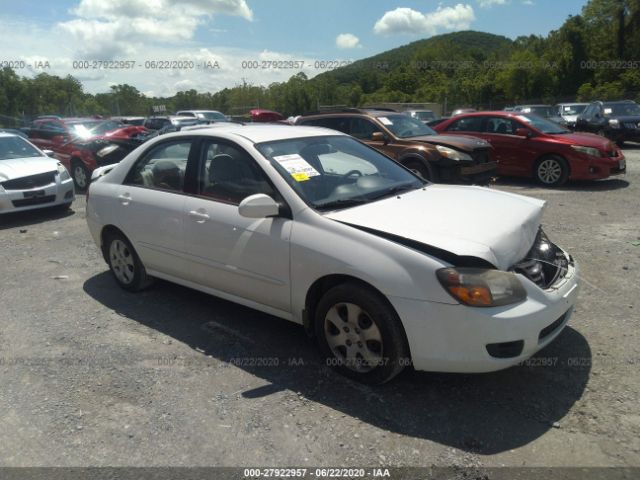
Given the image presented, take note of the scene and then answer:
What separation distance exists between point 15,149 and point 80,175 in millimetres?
2483

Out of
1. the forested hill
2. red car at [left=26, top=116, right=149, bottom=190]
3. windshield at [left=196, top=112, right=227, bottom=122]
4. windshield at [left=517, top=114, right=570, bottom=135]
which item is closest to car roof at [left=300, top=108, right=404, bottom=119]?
windshield at [left=517, top=114, right=570, bottom=135]

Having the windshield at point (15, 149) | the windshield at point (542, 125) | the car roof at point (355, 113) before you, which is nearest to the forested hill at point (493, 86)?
the windshield at point (542, 125)

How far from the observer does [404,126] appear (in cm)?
1002

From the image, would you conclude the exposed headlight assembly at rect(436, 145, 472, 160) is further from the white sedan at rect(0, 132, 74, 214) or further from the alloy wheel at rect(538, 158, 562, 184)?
the white sedan at rect(0, 132, 74, 214)

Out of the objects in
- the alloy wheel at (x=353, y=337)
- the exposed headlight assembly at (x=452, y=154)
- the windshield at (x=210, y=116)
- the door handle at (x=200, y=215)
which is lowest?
the alloy wheel at (x=353, y=337)

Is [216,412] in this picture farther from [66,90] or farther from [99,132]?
[66,90]

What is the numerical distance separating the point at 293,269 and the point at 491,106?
1630 inches

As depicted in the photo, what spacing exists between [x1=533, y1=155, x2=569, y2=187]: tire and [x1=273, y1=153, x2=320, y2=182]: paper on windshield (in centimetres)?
798

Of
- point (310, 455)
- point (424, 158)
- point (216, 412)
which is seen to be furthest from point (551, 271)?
point (424, 158)

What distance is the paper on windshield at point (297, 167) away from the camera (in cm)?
375

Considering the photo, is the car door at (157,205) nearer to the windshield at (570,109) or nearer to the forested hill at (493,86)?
the windshield at (570,109)

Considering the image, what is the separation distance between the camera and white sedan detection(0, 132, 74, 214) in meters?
8.47

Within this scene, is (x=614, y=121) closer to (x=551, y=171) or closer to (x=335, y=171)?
(x=551, y=171)

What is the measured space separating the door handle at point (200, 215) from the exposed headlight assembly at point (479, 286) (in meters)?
1.96
